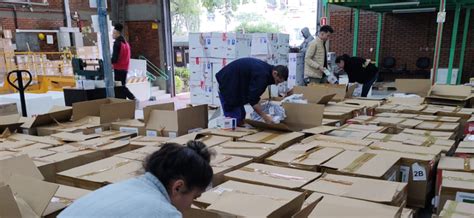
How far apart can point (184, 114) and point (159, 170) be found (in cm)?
189

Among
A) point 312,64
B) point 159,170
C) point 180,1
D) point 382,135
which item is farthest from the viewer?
point 180,1

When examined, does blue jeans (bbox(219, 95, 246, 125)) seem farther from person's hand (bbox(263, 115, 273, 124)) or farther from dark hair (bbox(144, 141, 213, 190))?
dark hair (bbox(144, 141, 213, 190))

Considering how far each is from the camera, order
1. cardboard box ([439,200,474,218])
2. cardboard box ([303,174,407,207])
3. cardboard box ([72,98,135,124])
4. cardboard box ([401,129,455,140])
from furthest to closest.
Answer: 1. cardboard box ([72,98,135,124])
2. cardboard box ([401,129,455,140])
3. cardboard box ([303,174,407,207])
4. cardboard box ([439,200,474,218])

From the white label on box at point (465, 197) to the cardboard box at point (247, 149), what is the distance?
3.30ft

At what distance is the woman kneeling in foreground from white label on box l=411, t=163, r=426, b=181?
1.40 m

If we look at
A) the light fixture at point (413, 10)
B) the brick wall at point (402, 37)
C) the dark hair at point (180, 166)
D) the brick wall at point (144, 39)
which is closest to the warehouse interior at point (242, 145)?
the dark hair at point (180, 166)

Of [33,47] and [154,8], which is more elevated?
[154,8]

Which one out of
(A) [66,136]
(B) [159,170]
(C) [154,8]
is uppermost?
(C) [154,8]

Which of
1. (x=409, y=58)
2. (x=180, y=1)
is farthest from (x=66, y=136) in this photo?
(x=180, y=1)

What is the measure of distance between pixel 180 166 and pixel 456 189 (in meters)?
1.37

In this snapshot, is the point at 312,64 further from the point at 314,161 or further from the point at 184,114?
the point at 314,161

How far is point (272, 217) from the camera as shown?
1.43m

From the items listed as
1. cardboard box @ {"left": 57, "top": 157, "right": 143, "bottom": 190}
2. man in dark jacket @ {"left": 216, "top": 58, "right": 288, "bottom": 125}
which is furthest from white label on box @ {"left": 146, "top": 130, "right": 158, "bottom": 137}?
cardboard box @ {"left": 57, "top": 157, "right": 143, "bottom": 190}

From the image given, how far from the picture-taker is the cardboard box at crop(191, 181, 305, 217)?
1.44m
